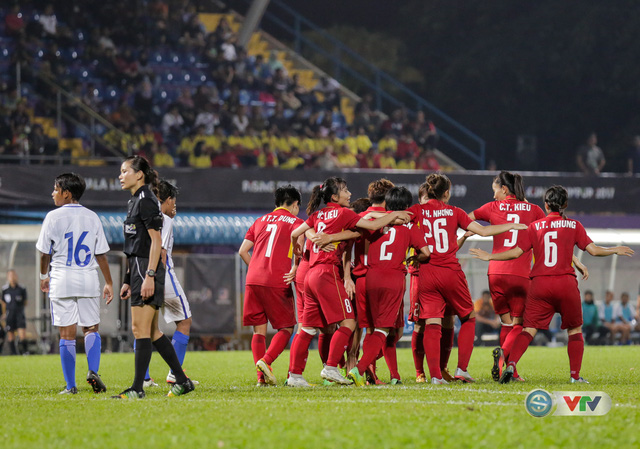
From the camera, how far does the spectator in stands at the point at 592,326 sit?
21766 mm

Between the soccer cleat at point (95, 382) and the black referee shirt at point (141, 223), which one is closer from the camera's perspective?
the black referee shirt at point (141, 223)

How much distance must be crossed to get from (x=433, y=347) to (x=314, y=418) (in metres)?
3.07

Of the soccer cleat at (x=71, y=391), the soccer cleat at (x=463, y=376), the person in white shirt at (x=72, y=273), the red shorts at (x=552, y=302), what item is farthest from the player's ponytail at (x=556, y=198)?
the soccer cleat at (x=71, y=391)

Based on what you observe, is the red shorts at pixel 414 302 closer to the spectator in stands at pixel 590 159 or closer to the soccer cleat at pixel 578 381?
the soccer cleat at pixel 578 381

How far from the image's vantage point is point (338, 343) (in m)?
8.97

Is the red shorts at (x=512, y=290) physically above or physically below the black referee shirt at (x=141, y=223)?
below

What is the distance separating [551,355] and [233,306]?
284 inches

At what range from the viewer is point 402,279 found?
9234 mm

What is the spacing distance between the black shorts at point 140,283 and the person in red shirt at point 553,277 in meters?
3.26

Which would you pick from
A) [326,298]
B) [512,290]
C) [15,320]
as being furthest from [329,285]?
[15,320]

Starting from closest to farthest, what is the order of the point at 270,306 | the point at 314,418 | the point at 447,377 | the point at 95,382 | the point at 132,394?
the point at 314,418
the point at 132,394
the point at 95,382
the point at 270,306
the point at 447,377

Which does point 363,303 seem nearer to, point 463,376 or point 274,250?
point 274,250

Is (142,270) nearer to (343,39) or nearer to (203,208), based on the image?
(203,208)

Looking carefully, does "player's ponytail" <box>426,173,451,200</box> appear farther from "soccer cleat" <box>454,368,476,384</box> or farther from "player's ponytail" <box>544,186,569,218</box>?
"soccer cleat" <box>454,368,476,384</box>
